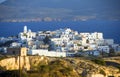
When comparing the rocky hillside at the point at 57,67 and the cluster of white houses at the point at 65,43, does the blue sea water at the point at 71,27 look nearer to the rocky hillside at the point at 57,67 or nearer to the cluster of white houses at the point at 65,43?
the cluster of white houses at the point at 65,43

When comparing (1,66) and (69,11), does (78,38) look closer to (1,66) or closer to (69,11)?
(1,66)

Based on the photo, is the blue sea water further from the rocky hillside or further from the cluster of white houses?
the rocky hillside

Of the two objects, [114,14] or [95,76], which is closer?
[95,76]

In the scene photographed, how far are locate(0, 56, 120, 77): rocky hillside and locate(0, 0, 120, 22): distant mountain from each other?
104m

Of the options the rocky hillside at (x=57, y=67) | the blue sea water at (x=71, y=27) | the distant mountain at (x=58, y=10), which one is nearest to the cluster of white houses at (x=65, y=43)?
the blue sea water at (x=71, y=27)

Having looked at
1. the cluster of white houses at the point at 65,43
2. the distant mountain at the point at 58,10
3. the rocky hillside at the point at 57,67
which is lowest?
the rocky hillside at the point at 57,67

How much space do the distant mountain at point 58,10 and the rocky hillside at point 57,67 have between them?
104090mm

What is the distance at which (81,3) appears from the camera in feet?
560

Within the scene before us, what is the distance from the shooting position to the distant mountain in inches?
5659

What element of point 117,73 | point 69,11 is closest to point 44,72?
point 117,73

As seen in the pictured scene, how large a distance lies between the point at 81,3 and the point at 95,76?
147430mm

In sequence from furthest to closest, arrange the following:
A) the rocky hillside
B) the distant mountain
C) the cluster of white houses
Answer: the distant mountain, the cluster of white houses, the rocky hillside

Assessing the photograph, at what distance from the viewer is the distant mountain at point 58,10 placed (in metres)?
144

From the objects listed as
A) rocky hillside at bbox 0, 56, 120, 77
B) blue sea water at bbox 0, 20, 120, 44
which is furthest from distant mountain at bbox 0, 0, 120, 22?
rocky hillside at bbox 0, 56, 120, 77
